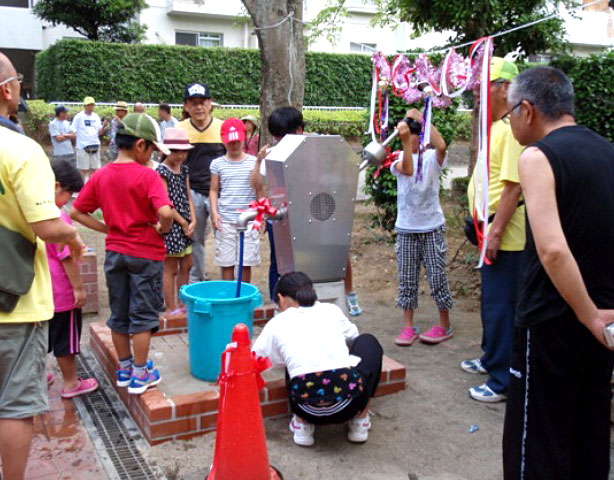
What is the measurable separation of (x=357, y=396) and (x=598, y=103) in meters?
5.24

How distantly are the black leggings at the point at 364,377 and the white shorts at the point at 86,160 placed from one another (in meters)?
11.2

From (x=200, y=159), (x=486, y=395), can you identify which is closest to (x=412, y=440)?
(x=486, y=395)

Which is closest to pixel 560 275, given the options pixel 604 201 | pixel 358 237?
pixel 604 201

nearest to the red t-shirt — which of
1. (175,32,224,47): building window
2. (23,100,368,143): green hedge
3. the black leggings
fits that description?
the black leggings

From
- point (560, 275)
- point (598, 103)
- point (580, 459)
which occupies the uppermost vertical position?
point (598, 103)

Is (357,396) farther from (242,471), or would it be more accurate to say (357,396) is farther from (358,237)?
(358,237)

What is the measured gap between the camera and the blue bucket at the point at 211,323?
12.1ft

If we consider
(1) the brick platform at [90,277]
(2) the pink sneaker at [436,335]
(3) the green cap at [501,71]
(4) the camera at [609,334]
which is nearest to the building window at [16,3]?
(1) the brick platform at [90,277]

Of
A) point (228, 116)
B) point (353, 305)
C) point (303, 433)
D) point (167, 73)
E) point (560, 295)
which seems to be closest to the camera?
point (560, 295)

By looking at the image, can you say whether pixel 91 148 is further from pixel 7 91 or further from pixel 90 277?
pixel 7 91

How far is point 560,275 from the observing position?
220 cm

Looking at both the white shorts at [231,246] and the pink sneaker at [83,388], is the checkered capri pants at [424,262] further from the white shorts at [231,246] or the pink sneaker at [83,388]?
the pink sneaker at [83,388]

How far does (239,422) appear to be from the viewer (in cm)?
287

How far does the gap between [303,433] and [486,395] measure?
4.06 feet
